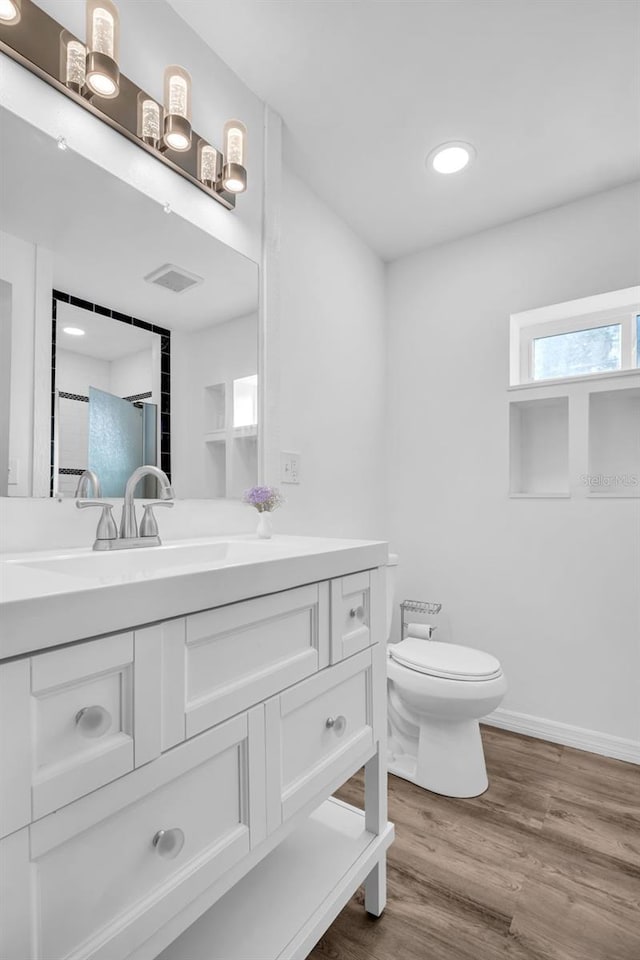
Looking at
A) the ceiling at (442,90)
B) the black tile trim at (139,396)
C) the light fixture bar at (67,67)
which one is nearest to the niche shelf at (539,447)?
the ceiling at (442,90)

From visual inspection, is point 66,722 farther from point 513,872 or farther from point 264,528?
point 513,872

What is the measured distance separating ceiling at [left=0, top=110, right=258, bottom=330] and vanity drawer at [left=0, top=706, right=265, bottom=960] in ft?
3.46

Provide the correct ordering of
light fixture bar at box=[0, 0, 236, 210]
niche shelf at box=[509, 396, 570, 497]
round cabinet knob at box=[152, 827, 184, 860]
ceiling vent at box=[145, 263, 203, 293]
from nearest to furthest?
round cabinet knob at box=[152, 827, 184, 860] < light fixture bar at box=[0, 0, 236, 210] < ceiling vent at box=[145, 263, 203, 293] < niche shelf at box=[509, 396, 570, 497]

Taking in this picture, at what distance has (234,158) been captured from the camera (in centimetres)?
151

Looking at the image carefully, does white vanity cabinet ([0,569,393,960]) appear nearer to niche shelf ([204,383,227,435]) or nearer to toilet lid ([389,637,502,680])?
toilet lid ([389,637,502,680])

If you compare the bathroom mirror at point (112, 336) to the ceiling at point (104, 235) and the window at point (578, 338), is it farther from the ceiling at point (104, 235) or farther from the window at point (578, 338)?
the window at point (578, 338)

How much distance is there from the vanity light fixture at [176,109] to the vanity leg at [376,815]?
165 centimetres

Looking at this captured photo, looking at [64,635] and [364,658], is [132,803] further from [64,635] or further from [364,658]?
[364,658]

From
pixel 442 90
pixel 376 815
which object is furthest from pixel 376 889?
pixel 442 90

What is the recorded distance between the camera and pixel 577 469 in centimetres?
208

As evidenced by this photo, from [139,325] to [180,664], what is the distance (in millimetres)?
959

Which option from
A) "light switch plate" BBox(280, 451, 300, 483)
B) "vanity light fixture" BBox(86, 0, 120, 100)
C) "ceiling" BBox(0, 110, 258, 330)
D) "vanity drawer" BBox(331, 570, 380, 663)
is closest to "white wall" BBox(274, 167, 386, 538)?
"light switch plate" BBox(280, 451, 300, 483)

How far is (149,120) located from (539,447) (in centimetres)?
196

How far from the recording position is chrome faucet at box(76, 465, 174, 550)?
44.1 inches
